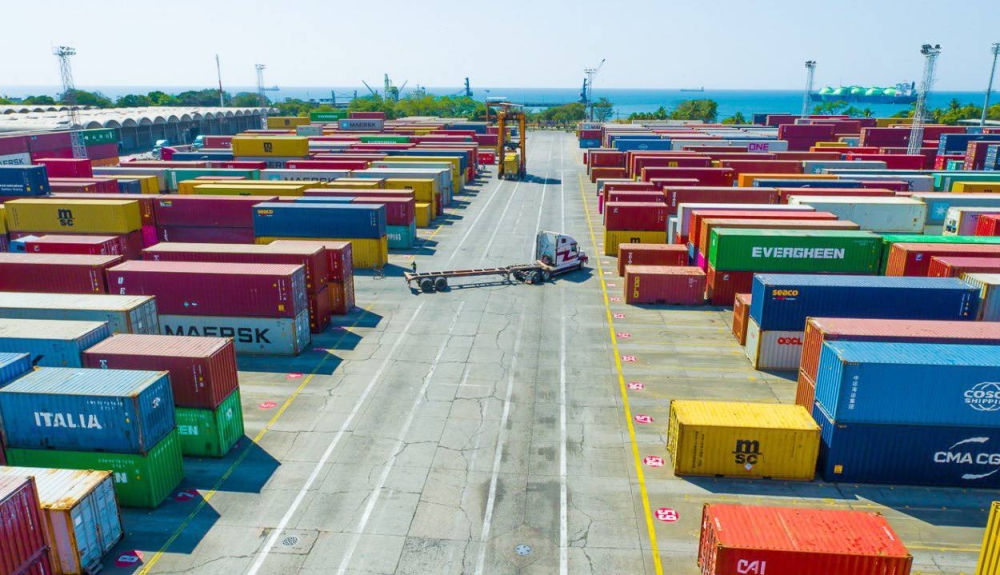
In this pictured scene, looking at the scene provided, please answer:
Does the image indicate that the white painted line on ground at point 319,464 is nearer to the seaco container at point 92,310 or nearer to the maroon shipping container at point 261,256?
the maroon shipping container at point 261,256

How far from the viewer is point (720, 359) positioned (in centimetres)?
3195

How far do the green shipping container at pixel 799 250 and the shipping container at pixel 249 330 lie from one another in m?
24.9

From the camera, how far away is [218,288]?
Answer: 3130 cm

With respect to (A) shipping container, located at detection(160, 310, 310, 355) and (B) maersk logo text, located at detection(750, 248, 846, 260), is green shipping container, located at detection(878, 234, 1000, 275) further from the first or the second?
(A) shipping container, located at detection(160, 310, 310, 355)

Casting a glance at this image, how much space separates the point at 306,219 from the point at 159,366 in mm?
23832

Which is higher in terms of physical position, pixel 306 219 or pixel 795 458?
pixel 306 219

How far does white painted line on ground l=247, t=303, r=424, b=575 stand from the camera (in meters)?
18.4

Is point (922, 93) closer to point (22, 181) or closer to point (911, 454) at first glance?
point (911, 454)

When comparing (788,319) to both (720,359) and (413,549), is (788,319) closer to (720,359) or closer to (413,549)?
(720,359)

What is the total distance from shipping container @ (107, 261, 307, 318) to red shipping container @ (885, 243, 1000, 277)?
31858 millimetres

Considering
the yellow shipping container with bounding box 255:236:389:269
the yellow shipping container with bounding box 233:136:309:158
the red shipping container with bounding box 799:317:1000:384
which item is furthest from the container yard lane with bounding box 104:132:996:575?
the yellow shipping container with bounding box 233:136:309:158

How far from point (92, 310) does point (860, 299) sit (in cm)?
3360

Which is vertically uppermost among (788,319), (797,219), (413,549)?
(797,219)

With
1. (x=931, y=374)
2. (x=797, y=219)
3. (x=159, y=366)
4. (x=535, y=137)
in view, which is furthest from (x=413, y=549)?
(x=535, y=137)
